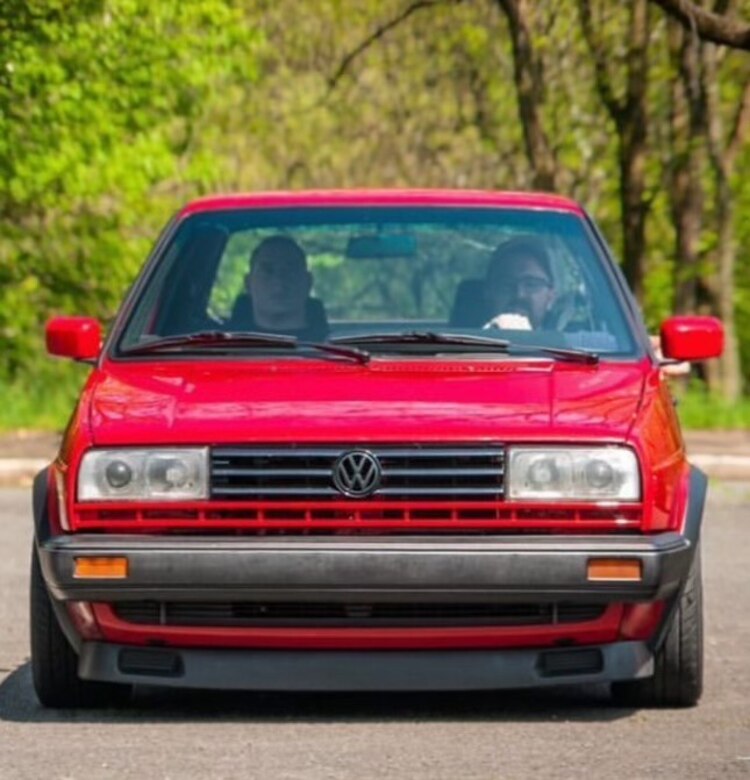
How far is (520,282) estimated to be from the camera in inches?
367

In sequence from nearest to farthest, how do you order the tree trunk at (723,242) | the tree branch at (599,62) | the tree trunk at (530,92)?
the tree branch at (599,62) < the tree trunk at (530,92) < the tree trunk at (723,242)

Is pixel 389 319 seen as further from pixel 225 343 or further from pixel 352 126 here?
pixel 352 126

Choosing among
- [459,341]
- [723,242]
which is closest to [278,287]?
[459,341]

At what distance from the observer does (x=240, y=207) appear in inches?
383

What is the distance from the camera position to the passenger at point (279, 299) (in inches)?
364

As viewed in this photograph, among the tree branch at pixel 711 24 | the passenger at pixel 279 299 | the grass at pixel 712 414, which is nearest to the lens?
the passenger at pixel 279 299

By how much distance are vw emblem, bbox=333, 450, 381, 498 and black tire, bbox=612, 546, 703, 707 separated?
1.04 metres

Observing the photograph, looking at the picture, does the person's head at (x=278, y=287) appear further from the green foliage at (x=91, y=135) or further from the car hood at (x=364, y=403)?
the green foliage at (x=91, y=135)

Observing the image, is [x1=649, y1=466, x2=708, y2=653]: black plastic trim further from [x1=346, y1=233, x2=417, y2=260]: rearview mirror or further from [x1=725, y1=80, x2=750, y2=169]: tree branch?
[x1=725, y1=80, x2=750, y2=169]: tree branch

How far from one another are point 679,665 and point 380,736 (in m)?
1.01

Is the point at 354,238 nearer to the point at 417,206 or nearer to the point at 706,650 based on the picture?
the point at 417,206

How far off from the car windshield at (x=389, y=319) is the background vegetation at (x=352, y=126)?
11.3 m

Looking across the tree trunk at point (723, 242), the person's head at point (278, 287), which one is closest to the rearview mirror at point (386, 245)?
the person's head at point (278, 287)

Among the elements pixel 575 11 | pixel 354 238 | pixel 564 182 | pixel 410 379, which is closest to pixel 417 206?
pixel 354 238
